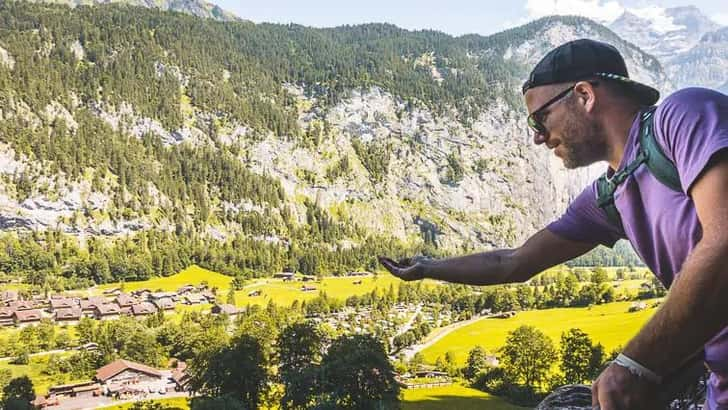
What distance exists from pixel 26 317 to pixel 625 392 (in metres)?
80.5

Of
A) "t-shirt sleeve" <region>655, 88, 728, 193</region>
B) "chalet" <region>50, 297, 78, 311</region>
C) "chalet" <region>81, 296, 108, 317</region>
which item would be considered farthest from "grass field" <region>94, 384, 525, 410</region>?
"chalet" <region>50, 297, 78, 311</region>

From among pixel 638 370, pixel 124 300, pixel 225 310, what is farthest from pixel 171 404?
pixel 124 300

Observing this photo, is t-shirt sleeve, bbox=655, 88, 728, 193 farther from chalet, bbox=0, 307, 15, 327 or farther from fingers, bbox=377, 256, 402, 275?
chalet, bbox=0, 307, 15, 327

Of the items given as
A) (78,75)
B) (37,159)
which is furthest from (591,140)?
(78,75)

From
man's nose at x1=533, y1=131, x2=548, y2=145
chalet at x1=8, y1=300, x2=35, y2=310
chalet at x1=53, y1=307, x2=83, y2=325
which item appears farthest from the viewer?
chalet at x1=8, y1=300, x2=35, y2=310

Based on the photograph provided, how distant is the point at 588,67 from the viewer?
183 cm

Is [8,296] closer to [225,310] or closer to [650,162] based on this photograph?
[225,310]

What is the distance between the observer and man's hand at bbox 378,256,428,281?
2.94 meters

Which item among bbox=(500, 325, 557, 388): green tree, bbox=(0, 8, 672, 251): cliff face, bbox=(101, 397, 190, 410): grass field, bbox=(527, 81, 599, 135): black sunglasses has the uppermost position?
bbox=(0, 8, 672, 251): cliff face

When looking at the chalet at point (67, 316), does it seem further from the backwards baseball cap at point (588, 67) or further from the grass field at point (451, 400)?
the backwards baseball cap at point (588, 67)

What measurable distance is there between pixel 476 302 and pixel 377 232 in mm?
62560

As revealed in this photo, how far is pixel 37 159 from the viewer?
110750 mm

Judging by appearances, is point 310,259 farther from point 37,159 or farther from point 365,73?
point 365,73

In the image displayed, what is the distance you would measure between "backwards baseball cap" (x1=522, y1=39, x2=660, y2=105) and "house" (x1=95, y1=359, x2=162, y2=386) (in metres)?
51.2
